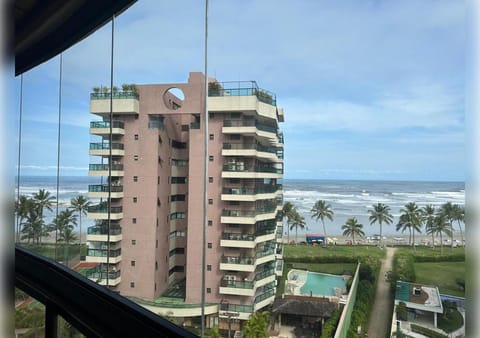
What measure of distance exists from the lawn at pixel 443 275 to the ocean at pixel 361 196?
0.12 metres

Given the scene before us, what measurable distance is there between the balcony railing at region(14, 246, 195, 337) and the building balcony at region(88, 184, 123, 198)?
444mm

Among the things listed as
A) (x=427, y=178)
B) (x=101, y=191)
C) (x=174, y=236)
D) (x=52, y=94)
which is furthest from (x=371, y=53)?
(x=52, y=94)

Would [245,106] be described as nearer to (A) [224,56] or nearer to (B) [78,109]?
(A) [224,56]

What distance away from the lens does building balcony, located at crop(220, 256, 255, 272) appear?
1.33 metres

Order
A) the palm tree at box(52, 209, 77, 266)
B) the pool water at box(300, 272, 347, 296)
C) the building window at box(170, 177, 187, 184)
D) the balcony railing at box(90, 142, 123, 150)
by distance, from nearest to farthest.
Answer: the pool water at box(300, 272, 347, 296) → the building window at box(170, 177, 187, 184) → the balcony railing at box(90, 142, 123, 150) → the palm tree at box(52, 209, 77, 266)

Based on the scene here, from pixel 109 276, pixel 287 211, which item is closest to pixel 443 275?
pixel 287 211

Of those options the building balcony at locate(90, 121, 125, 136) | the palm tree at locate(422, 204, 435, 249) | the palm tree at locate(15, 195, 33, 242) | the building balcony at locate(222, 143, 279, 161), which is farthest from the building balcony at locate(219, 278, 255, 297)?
the palm tree at locate(15, 195, 33, 242)

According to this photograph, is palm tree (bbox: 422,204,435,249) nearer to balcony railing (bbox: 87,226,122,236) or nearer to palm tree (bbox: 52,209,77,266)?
balcony railing (bbox: 87,226,122,236)

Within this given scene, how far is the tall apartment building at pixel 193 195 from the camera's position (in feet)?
4.15

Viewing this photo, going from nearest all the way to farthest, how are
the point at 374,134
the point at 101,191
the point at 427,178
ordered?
the point at 427,178, the point at 374,134, the point at 101,191

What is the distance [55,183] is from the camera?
2156mm

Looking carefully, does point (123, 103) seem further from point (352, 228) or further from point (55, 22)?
point (352, 228)

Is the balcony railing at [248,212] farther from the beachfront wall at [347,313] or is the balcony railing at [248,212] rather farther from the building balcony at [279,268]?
the beachfront wall at [347,313]

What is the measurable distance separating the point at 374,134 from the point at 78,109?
6.29 feet
